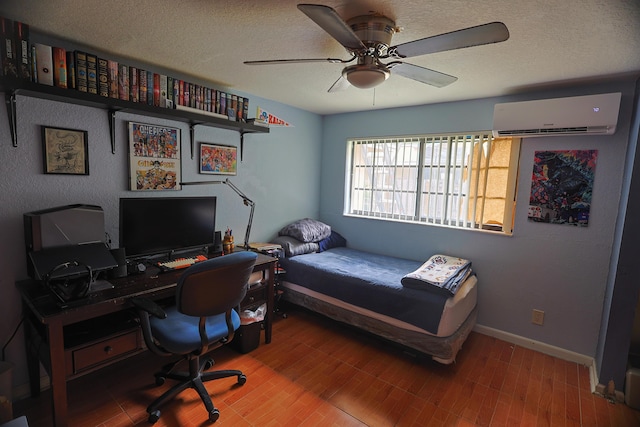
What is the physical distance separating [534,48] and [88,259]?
2.88 meters

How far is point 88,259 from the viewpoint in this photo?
1.79 metres

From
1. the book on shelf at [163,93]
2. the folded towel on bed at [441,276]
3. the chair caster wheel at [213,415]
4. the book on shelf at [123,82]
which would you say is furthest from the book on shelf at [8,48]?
the folded towel on bed at [441,276]

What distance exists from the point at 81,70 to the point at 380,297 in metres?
2.60

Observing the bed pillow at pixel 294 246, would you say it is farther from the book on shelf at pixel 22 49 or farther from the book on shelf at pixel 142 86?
the book on shelf at pixel 22 49

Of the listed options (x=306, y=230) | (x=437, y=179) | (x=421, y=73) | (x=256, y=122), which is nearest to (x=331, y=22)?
(x=421, y=73)

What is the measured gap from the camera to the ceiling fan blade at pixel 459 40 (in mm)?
1226

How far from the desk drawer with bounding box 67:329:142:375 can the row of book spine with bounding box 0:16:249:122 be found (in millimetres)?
1496

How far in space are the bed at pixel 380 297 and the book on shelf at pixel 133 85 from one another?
74.4 inches

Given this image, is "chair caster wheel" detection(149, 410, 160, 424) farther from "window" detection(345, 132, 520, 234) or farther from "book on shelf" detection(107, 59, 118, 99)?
"window" detection(345, 132, 520, 234)

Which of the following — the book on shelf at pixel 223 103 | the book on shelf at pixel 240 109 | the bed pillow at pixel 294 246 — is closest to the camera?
the book on shelf at pixel 223 103

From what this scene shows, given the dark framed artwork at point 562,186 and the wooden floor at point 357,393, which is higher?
the dark framed artwork at point 562,186

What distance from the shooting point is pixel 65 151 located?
2.03 m


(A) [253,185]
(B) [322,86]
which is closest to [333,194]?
(A) [253,185]

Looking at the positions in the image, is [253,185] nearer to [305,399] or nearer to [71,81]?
[71,81]
